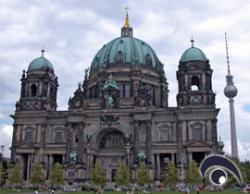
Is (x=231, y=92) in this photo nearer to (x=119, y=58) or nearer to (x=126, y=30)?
(x=126, y=30)

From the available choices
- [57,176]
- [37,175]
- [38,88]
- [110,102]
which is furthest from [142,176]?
[38,88]

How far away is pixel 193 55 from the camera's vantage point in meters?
72.8

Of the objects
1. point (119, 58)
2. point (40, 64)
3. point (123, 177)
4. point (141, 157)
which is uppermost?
point (119, 58)

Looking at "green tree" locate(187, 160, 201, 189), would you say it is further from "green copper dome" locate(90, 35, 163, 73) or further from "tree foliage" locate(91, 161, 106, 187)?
"green copper dome" locate(90, 35, 163, 73)

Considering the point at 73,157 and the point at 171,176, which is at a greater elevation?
the point at 73,157

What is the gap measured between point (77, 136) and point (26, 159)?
40.1ft

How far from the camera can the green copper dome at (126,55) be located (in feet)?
277

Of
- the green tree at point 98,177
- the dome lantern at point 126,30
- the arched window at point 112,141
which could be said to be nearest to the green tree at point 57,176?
the green tree at point 98,177

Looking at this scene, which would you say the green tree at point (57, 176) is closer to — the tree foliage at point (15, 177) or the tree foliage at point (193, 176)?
the tree foliage at point (15, 177)

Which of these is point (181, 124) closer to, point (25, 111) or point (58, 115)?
point (58, 115)

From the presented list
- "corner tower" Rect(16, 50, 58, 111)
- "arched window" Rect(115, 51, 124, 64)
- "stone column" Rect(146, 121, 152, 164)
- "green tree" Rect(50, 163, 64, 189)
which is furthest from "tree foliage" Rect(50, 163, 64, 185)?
"arched window" Rect(115, 51, 124, 64)

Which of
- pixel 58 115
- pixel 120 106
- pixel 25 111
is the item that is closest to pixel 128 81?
pixel 120 106

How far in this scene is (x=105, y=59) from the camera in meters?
86.7

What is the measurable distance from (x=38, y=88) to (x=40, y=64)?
5.52m
